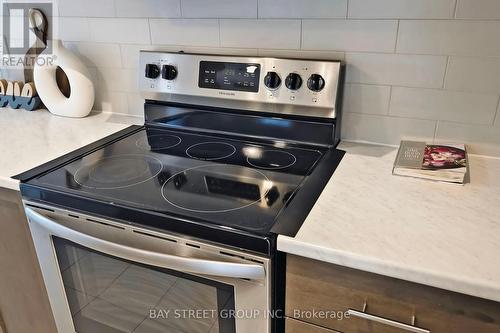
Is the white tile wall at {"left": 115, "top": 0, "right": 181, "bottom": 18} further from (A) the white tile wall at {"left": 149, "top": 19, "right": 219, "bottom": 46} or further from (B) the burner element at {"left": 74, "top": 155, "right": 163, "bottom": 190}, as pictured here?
(B) the burner element at {"left": 74, "top": 155, "right": 163, "bottom": 190}

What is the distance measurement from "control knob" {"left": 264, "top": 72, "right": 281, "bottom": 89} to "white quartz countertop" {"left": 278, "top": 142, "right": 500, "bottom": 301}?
0.32m

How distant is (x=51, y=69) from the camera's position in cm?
154

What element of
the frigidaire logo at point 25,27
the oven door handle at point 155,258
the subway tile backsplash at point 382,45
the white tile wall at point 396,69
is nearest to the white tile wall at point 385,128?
the subway tile backsplash at point 382,45

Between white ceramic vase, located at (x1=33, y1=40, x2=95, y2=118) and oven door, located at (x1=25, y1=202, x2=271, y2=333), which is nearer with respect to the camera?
oven door, located at (x1=25, y1=202, x2=271, y2=333)

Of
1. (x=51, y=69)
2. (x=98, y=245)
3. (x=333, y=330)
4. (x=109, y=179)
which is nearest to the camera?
(x=333, y=330)

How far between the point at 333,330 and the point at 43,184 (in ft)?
2.52

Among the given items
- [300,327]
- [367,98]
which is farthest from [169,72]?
[300,327]

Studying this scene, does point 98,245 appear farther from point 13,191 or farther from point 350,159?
point 350,159

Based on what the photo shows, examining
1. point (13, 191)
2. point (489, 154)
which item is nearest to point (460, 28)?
point (489, 154)

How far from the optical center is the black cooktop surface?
91 cm

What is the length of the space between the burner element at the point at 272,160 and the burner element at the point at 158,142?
279mm

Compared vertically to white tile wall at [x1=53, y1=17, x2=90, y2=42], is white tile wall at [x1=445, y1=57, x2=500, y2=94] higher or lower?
lower

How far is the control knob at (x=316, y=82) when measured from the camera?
3.79 ft

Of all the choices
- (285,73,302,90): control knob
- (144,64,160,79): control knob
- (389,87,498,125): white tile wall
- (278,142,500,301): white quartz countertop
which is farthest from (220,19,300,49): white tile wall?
(278,142,500,301): white quartz countertop
